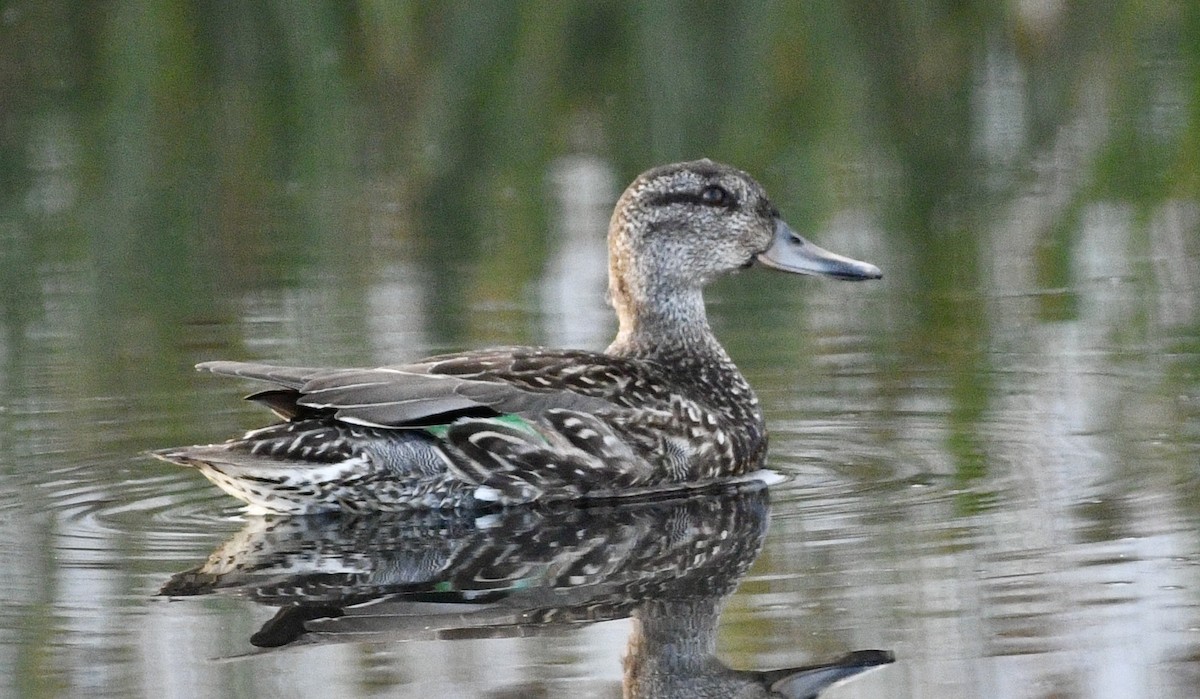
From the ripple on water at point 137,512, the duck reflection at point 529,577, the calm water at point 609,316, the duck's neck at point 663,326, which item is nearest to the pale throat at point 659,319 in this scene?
the duck's neck at point 663,326

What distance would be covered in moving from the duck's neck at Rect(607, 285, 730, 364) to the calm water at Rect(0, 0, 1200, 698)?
0.45 m

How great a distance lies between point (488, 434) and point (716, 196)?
164 centimetres

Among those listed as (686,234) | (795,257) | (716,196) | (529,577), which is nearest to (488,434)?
(529,577)

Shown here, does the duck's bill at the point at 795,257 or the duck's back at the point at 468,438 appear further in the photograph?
the duck's bill at the point at 795,257

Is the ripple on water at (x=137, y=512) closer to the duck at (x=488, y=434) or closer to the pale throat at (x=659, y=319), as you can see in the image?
the duck at (x=488, y=434)

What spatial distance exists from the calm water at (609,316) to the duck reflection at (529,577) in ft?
0.07

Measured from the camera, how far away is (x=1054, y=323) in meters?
9.61

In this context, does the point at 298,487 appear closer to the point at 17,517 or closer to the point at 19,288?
the point at 17,517

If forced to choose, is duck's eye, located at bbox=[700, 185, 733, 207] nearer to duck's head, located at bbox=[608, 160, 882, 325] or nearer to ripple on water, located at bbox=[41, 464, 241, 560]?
duck's head, located at bbox=[608, 160, 882, 325]

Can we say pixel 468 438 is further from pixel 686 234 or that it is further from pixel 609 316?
pixel 609 316

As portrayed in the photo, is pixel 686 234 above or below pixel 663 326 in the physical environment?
above

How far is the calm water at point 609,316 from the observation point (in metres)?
5.94

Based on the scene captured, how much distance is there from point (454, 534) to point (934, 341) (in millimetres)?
2851

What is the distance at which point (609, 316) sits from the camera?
33.2 ft
